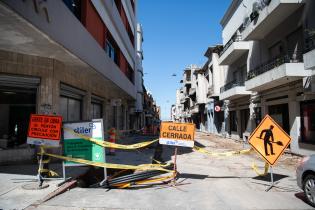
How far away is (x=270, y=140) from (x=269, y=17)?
10.6 m

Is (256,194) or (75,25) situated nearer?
(256,194)

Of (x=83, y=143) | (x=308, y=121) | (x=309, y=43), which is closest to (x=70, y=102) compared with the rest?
(x=83, y=143)

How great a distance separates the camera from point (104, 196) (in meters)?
6.52

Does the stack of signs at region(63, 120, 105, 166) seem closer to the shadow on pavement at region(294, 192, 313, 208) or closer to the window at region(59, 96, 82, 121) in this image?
the shadow on pavement at region(294, 192, 313, 208)

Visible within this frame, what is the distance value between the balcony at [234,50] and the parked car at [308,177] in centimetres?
1804

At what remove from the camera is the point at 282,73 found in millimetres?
14312

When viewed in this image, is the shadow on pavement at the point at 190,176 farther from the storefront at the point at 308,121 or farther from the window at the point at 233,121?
the window at the point at 233,121

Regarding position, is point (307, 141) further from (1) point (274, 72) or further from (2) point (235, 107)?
(2) point (235, 107)

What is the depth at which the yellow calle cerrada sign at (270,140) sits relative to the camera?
7809 mm

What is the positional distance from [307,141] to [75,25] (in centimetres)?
1198

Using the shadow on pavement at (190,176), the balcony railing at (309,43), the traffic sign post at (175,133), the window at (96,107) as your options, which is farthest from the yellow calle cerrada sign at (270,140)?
the window at (96,107)

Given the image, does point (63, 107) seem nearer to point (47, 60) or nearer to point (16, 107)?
point (16, 107)

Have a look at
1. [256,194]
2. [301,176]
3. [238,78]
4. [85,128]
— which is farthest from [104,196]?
[238,78]

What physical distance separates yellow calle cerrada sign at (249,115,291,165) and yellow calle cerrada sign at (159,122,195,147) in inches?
69.7
